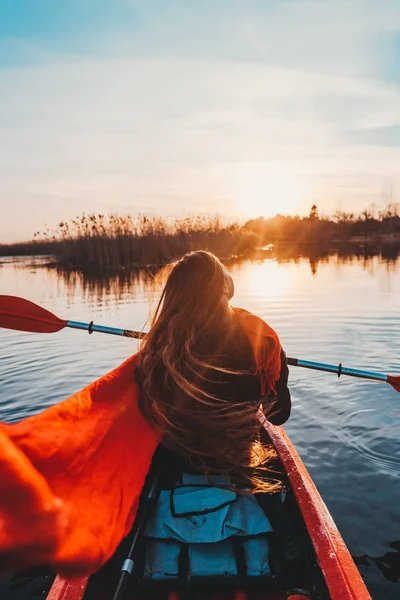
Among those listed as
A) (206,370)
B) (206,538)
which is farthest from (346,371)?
(206,538)

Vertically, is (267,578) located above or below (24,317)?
below

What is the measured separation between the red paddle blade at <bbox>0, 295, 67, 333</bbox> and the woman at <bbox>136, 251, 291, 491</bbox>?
6.42 feet

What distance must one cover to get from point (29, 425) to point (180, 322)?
0.77 m

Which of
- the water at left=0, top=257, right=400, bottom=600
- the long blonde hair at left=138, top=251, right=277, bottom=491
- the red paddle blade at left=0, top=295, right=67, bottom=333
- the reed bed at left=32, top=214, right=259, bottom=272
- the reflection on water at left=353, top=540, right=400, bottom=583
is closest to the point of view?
the long blonde hair at left=138, top=251, right=277, bottom=491

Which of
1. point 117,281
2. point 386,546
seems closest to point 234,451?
point 386,546

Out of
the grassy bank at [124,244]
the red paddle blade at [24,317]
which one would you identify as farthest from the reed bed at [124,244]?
the red paddle blade at [24,317]

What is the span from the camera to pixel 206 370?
89.9 inches

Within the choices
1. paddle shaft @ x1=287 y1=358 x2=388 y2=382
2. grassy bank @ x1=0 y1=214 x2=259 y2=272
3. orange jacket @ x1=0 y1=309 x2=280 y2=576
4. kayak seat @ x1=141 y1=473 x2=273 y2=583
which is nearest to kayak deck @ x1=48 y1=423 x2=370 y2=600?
kayak seat @ x1=141 y1=473 x2=273 y2=583

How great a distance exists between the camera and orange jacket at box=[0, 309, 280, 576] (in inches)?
64.4

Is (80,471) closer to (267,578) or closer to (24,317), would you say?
(267,578)

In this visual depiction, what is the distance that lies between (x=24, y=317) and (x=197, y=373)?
238 cm

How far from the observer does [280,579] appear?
2.17m

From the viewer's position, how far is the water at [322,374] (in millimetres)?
3651

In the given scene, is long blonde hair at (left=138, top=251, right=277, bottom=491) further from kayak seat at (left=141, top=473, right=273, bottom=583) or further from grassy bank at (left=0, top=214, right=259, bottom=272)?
grassy bank at (left=0, top=214, right=259, bottom=272)
